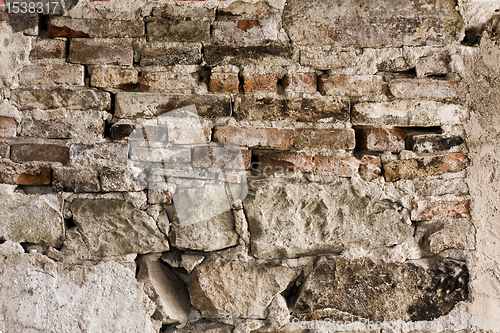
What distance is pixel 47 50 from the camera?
1044 millimetres

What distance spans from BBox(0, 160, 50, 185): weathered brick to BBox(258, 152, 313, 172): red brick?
0.71 m

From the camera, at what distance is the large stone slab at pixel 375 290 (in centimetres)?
105

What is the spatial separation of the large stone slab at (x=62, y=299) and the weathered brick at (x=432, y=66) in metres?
1.21

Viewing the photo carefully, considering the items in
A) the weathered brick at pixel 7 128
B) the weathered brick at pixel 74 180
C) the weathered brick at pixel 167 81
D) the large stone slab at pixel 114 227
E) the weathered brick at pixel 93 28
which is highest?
the weathered brick at pixel 93 28

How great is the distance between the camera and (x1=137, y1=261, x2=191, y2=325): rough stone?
3.34 feet

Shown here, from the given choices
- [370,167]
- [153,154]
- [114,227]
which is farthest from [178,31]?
[370,167]

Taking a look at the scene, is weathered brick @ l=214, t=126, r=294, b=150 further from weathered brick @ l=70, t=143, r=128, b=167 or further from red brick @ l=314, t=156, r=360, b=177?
weathered brick @ l=70, t=143, r=128, b=167

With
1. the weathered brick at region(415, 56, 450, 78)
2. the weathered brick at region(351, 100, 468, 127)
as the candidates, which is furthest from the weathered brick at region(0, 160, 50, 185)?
the weathered brick at region(415, 56, 450, 78)

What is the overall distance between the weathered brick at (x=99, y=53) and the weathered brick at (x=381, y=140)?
0.83m

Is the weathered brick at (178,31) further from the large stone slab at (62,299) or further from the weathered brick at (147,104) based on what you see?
the large stone slab at (62,299)

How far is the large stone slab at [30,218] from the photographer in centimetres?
101

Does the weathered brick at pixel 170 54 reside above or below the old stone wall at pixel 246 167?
above

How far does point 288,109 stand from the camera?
3.48 ft

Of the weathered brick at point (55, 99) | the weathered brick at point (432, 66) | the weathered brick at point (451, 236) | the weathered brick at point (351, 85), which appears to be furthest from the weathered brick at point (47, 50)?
the weathered brick at point (451, 236)
